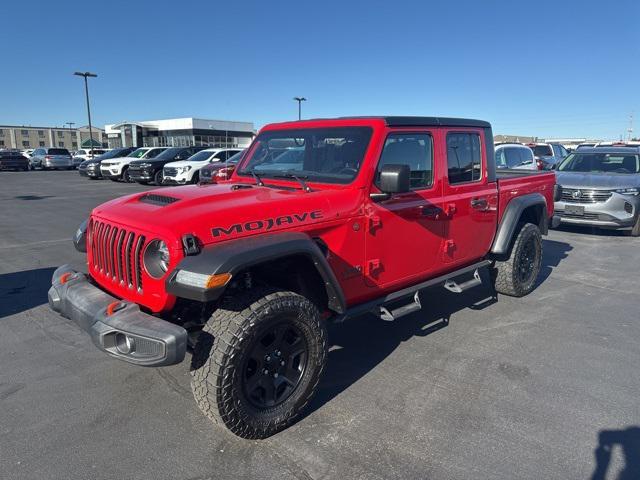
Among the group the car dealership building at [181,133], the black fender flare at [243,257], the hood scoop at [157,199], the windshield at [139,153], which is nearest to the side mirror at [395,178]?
the black fender flare at [243,257]

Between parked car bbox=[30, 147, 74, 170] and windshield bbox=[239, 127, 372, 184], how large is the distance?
114 feet

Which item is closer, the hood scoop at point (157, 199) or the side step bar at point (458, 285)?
the hood scoop at point (157, 199)

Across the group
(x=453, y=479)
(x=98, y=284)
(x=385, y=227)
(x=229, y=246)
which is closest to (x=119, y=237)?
(x=98, y=284)

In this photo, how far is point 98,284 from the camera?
337cm

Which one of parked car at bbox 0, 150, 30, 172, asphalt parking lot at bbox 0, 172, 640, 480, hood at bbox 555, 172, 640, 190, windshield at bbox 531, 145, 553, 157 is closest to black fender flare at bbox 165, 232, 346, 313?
asphalt parking lot at bbox 0, 172, 640, 480

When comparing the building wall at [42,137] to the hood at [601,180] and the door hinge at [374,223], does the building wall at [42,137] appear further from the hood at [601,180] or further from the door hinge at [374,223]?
the door hinge at [374,223]

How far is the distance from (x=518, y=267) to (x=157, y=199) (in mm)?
4083

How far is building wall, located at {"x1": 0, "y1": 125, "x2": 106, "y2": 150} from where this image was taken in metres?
97.0

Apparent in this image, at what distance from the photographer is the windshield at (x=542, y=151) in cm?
1866

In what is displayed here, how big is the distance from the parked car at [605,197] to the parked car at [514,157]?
226cm

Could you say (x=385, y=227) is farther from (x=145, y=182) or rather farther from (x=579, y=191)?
(x=145, y=182)

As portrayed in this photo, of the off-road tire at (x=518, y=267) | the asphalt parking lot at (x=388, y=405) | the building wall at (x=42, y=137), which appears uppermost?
the building wall at (x=42, y=137)

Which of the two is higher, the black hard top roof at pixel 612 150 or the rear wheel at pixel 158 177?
the black hard top roof at pixel 612 150

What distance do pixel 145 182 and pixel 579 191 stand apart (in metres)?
16.6
